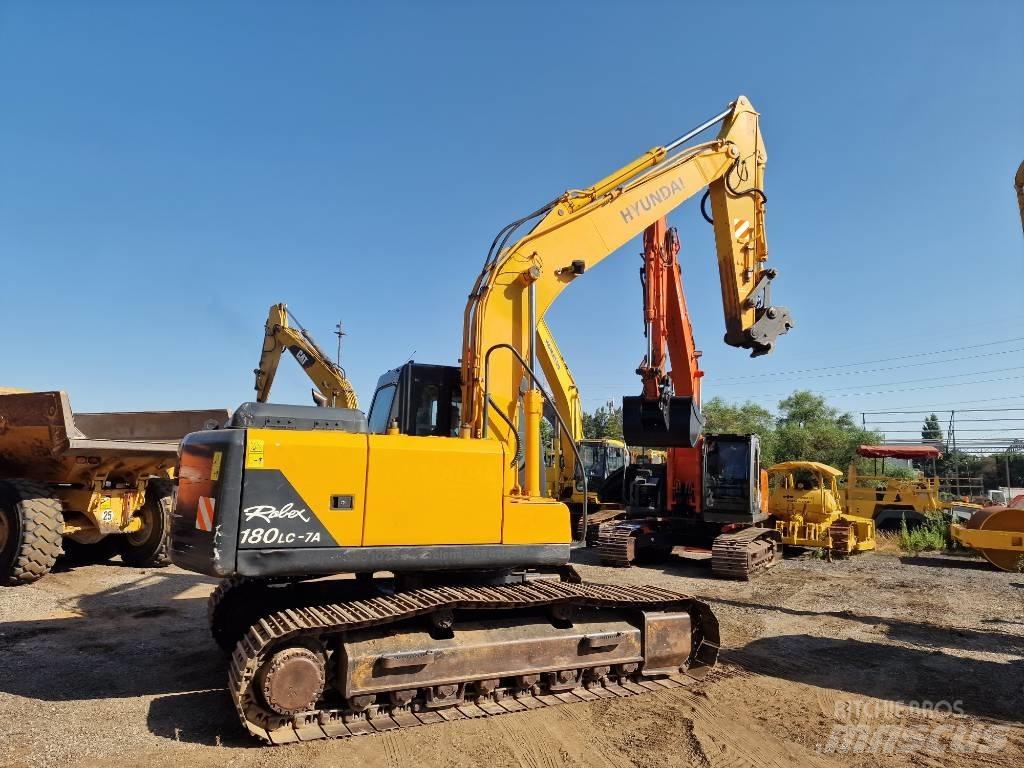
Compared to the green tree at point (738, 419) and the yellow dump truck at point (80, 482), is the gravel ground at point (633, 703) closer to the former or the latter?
the yellow dump truck at point (80, 482)

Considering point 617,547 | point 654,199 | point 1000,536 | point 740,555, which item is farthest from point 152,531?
point 1000,536

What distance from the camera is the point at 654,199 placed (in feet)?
28.0

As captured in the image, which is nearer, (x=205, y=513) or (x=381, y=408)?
(x=205, y=513)

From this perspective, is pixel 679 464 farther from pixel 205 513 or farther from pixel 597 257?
pixel 205 513

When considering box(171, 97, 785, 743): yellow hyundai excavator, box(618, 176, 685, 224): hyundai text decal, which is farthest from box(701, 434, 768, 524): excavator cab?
box(171, 97, 785, 743): yellow hyundai excavator

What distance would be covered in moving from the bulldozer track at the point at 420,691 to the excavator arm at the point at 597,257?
37.6 inches

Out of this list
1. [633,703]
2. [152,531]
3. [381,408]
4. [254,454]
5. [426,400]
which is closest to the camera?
[254,454]

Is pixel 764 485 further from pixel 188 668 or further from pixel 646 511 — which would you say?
pixel 188 668

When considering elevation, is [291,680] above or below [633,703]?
above

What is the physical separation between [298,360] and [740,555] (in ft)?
38.3

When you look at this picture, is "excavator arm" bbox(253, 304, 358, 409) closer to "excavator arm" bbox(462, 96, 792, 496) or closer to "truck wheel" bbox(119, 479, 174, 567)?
"truck wheel" bbox(119, 479, 174, 567)

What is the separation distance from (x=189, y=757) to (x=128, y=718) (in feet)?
2.94

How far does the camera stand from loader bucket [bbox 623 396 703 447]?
35.1 ft

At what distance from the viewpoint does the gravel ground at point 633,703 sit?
4.32m
